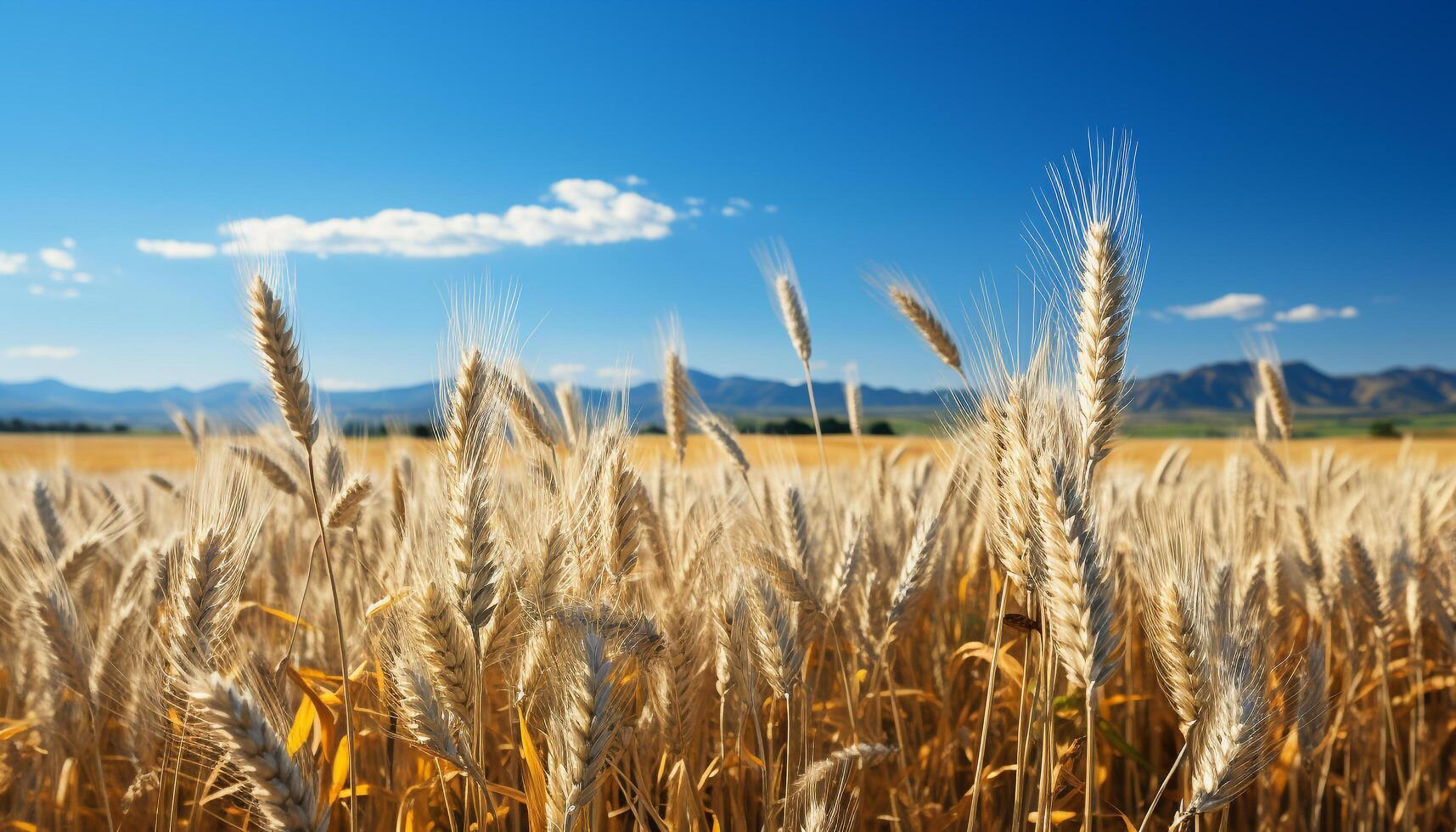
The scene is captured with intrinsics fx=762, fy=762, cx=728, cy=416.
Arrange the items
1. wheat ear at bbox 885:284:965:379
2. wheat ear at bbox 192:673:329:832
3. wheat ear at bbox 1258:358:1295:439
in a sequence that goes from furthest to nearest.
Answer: wheat ear at bbox 1258:358:1295:439
wheat ear at bbox 885:284:965:379
wheat ear at bbox 192:673:329:832

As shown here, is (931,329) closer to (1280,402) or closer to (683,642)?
(683,642)

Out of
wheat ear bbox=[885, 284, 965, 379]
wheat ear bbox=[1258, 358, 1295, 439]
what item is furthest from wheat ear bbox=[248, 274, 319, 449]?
wheat ear bbox=[1258, 358, 1295, 439]

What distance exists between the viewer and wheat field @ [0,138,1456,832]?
4.61 feet

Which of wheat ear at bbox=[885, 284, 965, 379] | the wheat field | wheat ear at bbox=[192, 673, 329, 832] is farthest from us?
wheat ear at bbox=[885, 284, 965, 379]

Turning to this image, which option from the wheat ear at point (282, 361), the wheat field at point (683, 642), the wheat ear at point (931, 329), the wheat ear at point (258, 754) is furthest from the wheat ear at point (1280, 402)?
the wheat ear at point (258, 754)

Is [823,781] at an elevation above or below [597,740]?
below

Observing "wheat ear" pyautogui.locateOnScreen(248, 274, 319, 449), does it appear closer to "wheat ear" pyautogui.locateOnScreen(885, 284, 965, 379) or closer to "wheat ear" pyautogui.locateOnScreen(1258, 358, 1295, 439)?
"wheat ear" pyautogui.locateOnScreen(885, 284, 965, 379)

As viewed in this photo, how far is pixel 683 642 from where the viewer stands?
1.81 m

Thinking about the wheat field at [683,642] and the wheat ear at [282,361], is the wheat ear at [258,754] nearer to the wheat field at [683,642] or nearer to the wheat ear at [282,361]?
the wheat field at [683,642]

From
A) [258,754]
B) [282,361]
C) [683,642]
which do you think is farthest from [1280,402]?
[258,754]

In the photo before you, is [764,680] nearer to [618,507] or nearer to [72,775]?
[618,507]

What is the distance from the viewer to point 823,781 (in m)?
1.84

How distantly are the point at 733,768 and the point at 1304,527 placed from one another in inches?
88.3

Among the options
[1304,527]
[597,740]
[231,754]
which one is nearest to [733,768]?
[597,740]
